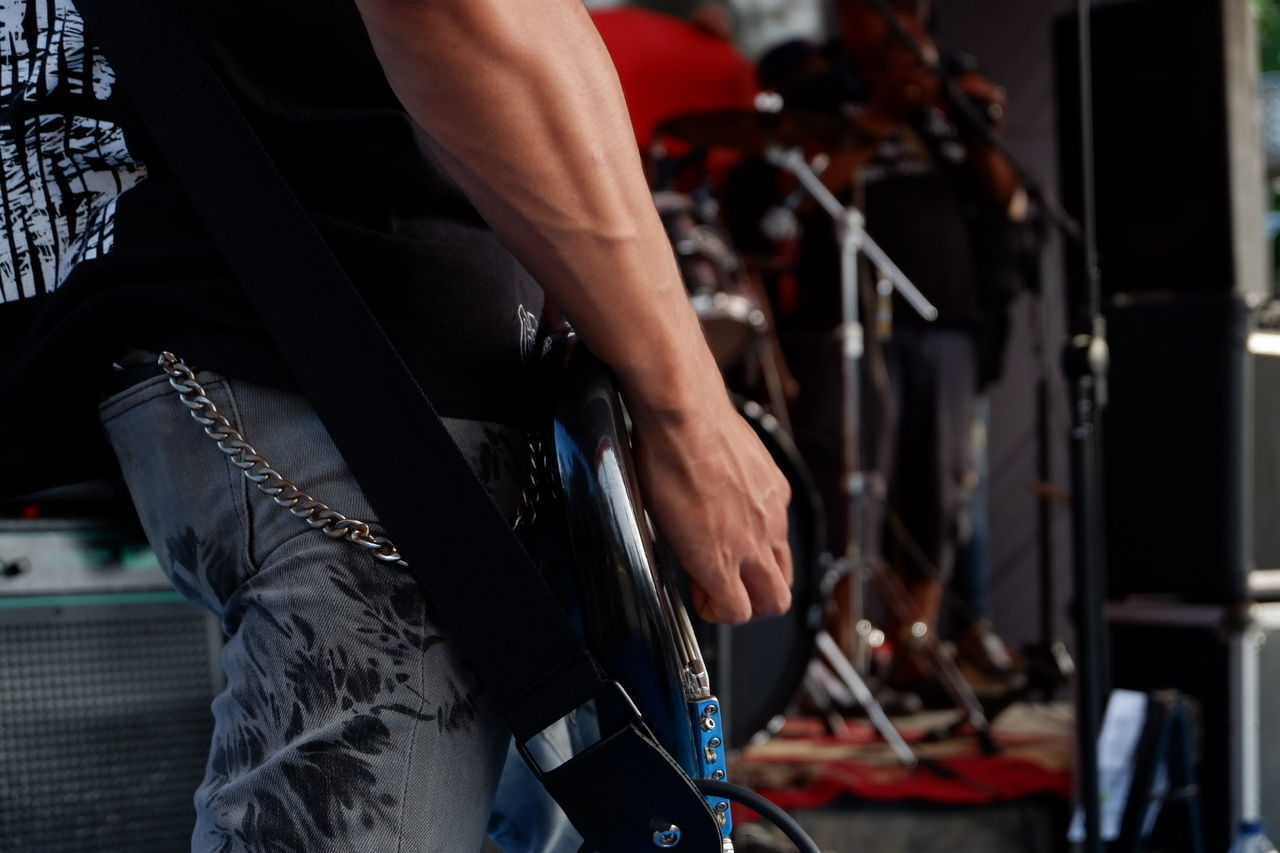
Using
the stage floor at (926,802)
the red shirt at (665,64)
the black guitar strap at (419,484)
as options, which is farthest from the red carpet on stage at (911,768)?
the red shirt at (665,64)

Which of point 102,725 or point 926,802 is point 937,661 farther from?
point 102,725

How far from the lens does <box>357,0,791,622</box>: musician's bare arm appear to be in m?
0.55

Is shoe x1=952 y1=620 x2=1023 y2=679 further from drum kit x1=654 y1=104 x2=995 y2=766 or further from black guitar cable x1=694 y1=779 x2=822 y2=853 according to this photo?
black guitar cable x1=694 y1=779 x2=822 y2=853

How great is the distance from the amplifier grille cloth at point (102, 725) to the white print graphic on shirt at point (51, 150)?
0.37 meters

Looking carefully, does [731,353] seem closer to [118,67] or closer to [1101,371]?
[1101,371]

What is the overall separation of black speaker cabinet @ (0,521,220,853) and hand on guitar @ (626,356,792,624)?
20.8 inches

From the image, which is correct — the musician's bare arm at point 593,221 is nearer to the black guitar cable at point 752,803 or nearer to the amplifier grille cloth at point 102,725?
the black guitar cable at point 752,803

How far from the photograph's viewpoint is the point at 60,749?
93 centimetres

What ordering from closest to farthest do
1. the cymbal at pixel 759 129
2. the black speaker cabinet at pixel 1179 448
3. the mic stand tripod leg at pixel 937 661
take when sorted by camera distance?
the black speaker cabinet at pixel 1179 448, the mic stand tripod leg at pixel 937 661, the cymbal at pixel 759 129

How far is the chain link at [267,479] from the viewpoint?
0.58m

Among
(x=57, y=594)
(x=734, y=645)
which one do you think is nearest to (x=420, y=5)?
(x=57, y=594)

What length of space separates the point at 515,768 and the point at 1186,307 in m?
1.93

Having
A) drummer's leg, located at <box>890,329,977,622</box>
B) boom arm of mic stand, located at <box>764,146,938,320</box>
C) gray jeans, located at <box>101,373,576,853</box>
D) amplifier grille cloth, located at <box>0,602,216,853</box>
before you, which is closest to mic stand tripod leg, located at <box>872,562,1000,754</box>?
drummer's leg, located at <box>890,329,977,622</box>

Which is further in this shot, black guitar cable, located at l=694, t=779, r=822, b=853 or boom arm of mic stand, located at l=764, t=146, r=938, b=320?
boom arm of mic stand, located at l=764, t=146, r=938, b=320
